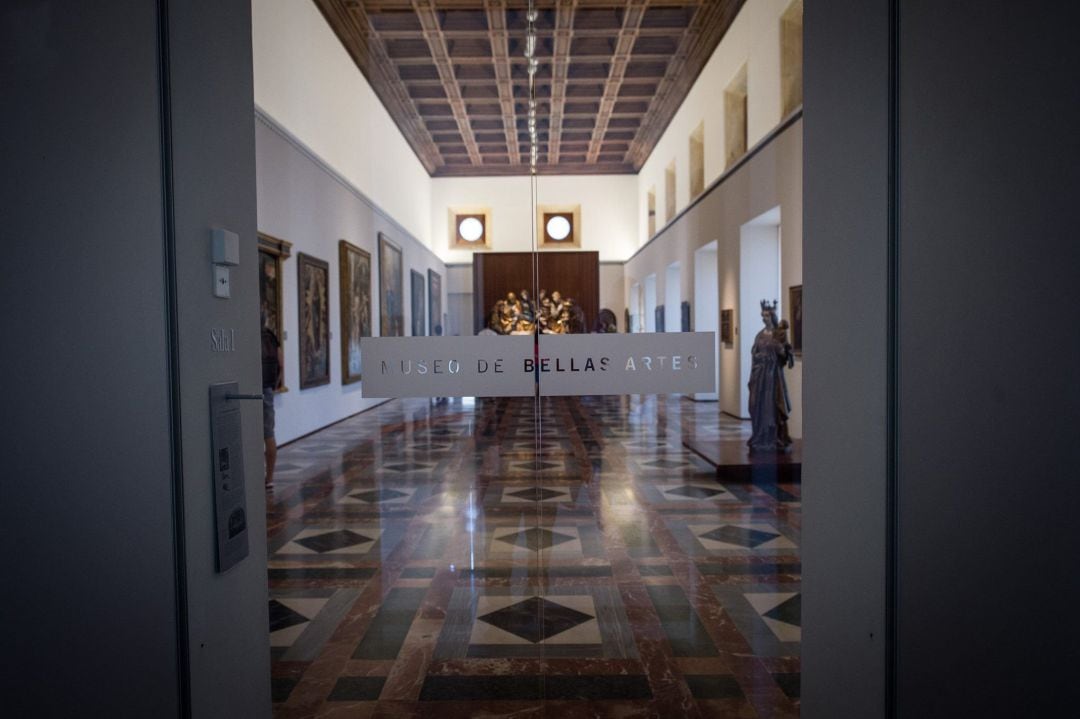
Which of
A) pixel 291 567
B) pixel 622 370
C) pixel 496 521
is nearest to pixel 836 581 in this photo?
pixel 622 370

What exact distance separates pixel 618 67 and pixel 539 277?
1.07m

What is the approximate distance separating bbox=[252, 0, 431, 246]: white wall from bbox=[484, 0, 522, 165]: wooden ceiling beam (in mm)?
437

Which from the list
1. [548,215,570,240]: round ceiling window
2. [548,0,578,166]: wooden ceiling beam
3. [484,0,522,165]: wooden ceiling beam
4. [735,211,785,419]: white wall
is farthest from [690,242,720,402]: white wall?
[484,0,522,165]: wooden ceiling beam

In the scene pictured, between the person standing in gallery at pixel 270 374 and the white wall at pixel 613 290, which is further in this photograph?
the person standing in gallery at pixel 270 374

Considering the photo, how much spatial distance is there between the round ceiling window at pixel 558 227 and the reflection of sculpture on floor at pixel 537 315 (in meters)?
0.27

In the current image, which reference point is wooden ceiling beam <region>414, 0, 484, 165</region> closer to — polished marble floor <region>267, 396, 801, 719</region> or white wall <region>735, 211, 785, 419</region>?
polished marble floor <region>267, 396, 801, 719</region>

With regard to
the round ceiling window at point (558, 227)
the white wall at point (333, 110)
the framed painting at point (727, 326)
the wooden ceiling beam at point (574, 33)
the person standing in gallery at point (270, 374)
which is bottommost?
the person standing in gallery at point (270, 374)

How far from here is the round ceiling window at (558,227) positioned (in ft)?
10.4

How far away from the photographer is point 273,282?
309 centimetres

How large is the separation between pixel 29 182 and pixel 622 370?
77.3 inches

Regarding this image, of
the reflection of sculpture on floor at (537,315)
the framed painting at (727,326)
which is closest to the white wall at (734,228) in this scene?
the framed painting at (727,326)

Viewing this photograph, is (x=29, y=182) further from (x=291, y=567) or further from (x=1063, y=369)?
(x=291, y=567)

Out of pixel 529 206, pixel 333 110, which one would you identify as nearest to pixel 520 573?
pixel 529 206

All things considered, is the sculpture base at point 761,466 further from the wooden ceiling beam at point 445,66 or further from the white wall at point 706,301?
the wooden ceiling beam at point 445,66
